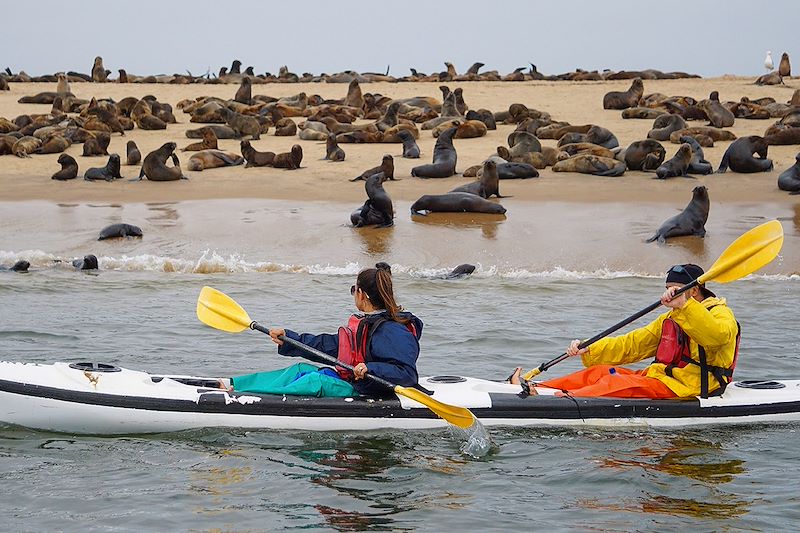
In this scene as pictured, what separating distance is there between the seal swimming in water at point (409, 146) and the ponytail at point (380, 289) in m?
11.4

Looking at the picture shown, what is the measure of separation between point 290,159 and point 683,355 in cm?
1103

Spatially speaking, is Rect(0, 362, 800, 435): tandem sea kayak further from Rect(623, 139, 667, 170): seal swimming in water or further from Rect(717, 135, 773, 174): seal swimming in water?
Rect(623, 139, 667, 170): seal swimming in water

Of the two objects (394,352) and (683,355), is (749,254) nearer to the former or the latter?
(683,355)

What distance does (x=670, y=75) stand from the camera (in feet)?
105

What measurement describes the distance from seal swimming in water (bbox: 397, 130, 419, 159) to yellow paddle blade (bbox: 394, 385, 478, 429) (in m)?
11.5

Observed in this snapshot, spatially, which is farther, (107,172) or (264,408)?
(107,172)

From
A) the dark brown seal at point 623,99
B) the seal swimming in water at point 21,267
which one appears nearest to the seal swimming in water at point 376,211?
the seal swimming in water at point 21,267

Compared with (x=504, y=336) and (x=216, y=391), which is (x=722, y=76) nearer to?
(x=504, y=336)

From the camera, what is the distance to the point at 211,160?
17.2m

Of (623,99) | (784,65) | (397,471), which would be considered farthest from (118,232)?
(784,65)

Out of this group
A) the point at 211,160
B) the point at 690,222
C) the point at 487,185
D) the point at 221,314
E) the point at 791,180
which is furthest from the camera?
the point at 211,160

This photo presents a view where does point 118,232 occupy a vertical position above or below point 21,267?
above

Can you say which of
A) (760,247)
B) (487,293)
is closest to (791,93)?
(487,293)

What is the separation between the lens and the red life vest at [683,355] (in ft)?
20.5
